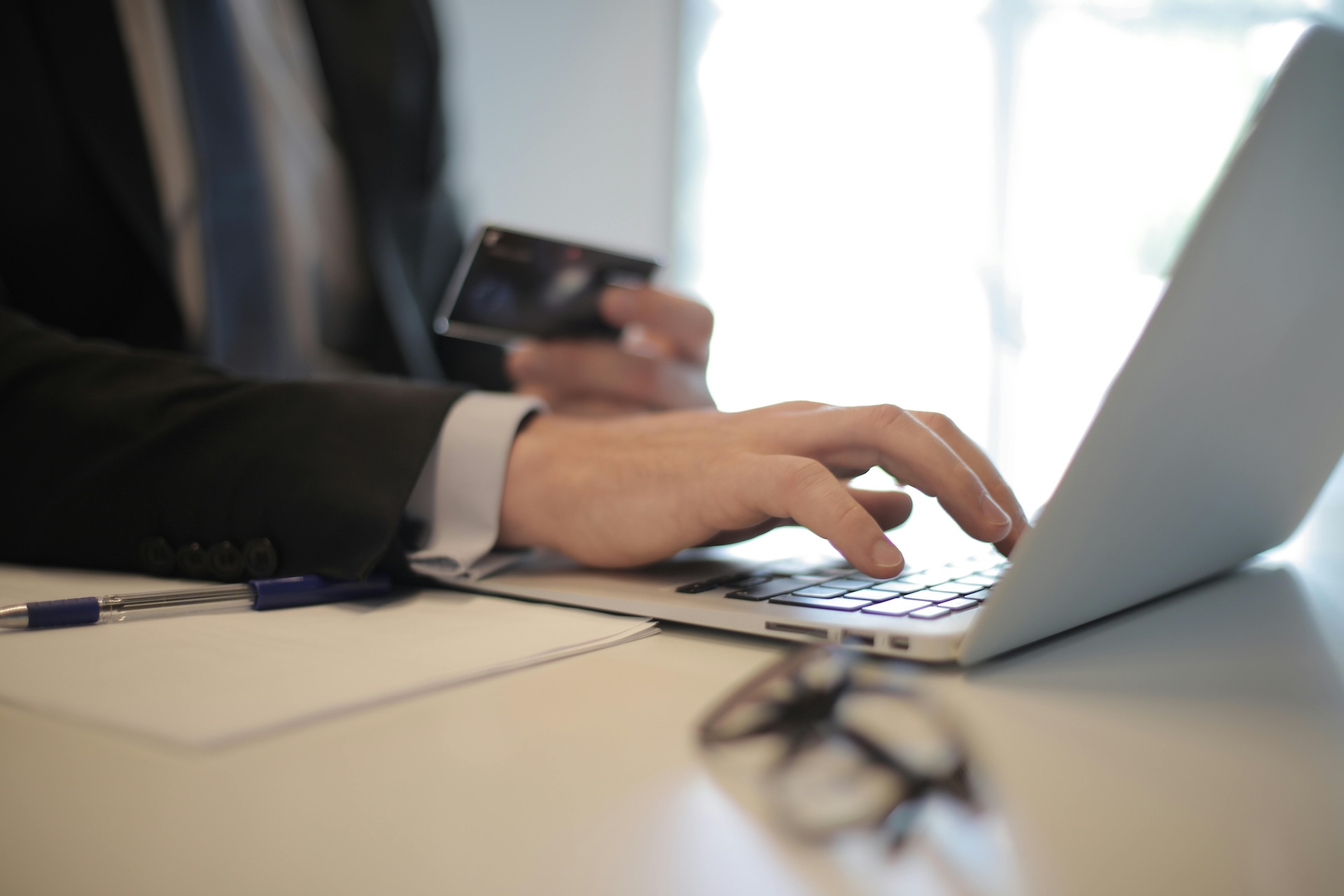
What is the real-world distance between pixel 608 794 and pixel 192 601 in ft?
1.03

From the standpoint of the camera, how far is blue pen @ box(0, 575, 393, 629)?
0.40 metres

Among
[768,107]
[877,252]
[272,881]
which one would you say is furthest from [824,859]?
[768,107]

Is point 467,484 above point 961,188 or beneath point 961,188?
beneath

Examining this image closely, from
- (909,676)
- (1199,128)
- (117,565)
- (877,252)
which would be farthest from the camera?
(877,252)

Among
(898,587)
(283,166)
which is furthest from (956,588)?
(283,166)

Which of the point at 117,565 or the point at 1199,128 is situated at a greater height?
the point at 1199,128

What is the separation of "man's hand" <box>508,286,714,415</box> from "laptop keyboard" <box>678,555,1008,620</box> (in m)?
0.45

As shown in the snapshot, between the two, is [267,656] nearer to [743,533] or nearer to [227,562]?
[227,562]

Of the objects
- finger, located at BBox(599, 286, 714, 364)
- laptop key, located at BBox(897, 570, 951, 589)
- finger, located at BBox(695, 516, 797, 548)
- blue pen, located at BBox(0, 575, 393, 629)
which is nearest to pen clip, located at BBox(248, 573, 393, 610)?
blue pen, located at BBox(0, 575, 393, 629)

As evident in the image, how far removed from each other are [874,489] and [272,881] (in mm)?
490

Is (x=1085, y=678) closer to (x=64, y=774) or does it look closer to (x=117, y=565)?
(x=64, y=774)

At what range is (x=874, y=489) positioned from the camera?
61 cm

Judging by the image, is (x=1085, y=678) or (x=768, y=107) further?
(x=768, y=107)

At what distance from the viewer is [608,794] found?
24 cm
